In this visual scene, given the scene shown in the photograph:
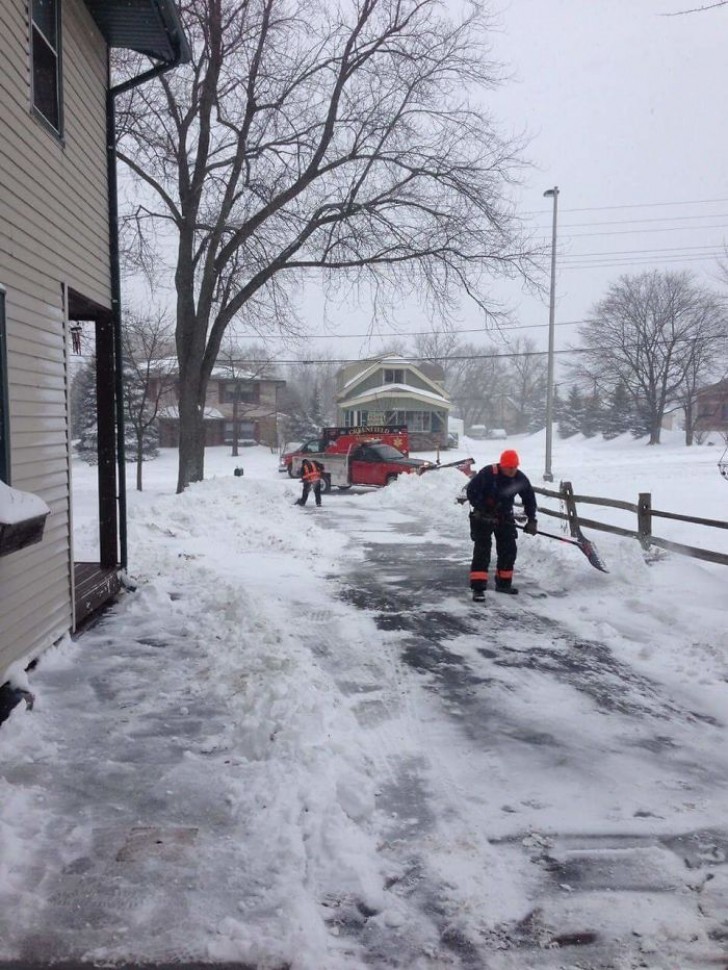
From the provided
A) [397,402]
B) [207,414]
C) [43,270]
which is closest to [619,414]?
[397,402]

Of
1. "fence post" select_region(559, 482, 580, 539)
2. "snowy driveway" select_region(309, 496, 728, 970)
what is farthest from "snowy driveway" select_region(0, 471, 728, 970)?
"fence post" select_region(559, 482, 580, 539)

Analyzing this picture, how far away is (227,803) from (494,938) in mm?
1518

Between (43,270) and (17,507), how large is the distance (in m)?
2.66

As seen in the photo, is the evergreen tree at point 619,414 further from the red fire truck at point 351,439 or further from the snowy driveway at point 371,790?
the snowy driveway at point 371,790

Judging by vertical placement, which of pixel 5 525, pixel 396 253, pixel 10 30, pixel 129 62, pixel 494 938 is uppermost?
pixel 129 62

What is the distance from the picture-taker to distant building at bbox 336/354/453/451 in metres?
52.8

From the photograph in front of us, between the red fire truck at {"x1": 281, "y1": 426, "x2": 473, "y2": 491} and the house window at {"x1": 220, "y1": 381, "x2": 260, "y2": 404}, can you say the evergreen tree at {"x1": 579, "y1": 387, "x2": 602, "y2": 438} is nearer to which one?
the house window at {"x1": 220, "y1": 381, "x2": 260, "y2": 404}

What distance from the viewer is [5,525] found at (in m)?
3.68

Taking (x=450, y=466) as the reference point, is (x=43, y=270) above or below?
above

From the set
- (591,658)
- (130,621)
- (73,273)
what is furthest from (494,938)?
(73,273)

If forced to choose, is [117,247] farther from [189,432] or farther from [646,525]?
[189,432]

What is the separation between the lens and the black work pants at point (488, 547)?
8.37 metres

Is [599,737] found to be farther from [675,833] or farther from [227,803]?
[227,803]

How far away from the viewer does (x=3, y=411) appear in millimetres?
4957
